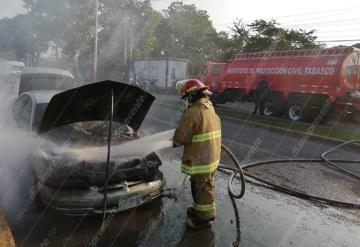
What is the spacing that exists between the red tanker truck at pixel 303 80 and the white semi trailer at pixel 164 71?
16.3 metres

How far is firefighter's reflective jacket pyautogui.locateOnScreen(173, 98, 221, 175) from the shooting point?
4.49 metres

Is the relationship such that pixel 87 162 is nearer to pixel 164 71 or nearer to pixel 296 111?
pixel 296 111

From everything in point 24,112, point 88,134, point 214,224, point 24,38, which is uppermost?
point 24,38

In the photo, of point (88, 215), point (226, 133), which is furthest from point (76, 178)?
point (226, 133)

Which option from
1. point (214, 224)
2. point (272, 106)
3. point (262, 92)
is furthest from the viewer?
point (262, 92)

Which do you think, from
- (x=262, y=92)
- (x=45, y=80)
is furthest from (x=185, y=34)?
(x=45, y=80)

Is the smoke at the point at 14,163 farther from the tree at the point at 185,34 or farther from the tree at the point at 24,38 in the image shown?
the tree at the point at 185,34

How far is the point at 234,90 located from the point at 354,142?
10.9 m

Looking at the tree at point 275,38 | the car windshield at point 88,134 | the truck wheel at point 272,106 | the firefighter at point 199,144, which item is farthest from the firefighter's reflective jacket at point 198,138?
the tree at point 275,38

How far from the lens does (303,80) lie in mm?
17062

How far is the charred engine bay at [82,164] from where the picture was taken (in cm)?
448

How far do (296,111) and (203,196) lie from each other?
13402 mm

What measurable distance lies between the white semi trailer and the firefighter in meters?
31.6

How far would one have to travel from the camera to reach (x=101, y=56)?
4712 centimetres
